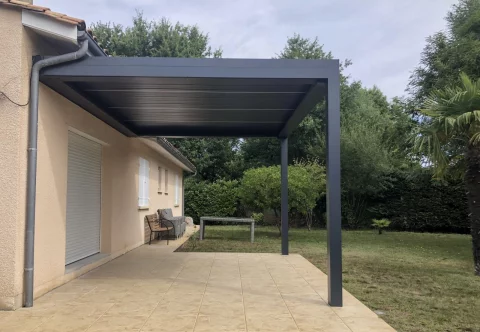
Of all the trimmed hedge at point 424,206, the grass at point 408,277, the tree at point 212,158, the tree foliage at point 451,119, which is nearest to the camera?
the grass at point 408,277

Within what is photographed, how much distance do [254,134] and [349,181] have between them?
37.9ft

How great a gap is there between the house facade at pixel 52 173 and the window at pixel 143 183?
2.04 metres

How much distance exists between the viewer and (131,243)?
11375 mm

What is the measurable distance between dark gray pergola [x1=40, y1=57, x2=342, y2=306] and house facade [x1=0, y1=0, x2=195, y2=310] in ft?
1.24

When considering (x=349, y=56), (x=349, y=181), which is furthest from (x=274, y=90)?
(x=349, y=56)

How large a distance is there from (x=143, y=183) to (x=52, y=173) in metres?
6.56

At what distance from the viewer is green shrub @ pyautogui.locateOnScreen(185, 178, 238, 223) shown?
74.9 feet

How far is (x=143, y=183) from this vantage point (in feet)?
41.8

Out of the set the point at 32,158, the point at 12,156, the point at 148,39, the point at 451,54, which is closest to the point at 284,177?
the point at 32,158

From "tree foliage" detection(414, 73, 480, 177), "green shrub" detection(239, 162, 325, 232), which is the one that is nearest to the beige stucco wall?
"tree foliage" detection(414, 73, 480, 177)

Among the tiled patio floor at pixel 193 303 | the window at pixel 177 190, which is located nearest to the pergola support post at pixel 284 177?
the tiled patio floor at pixel 193 303

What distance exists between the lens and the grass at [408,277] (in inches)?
213

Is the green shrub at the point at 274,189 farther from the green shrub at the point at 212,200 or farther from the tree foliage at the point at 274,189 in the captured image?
the green shrub at the point at 212,200

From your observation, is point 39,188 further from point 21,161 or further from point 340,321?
point 340,321
